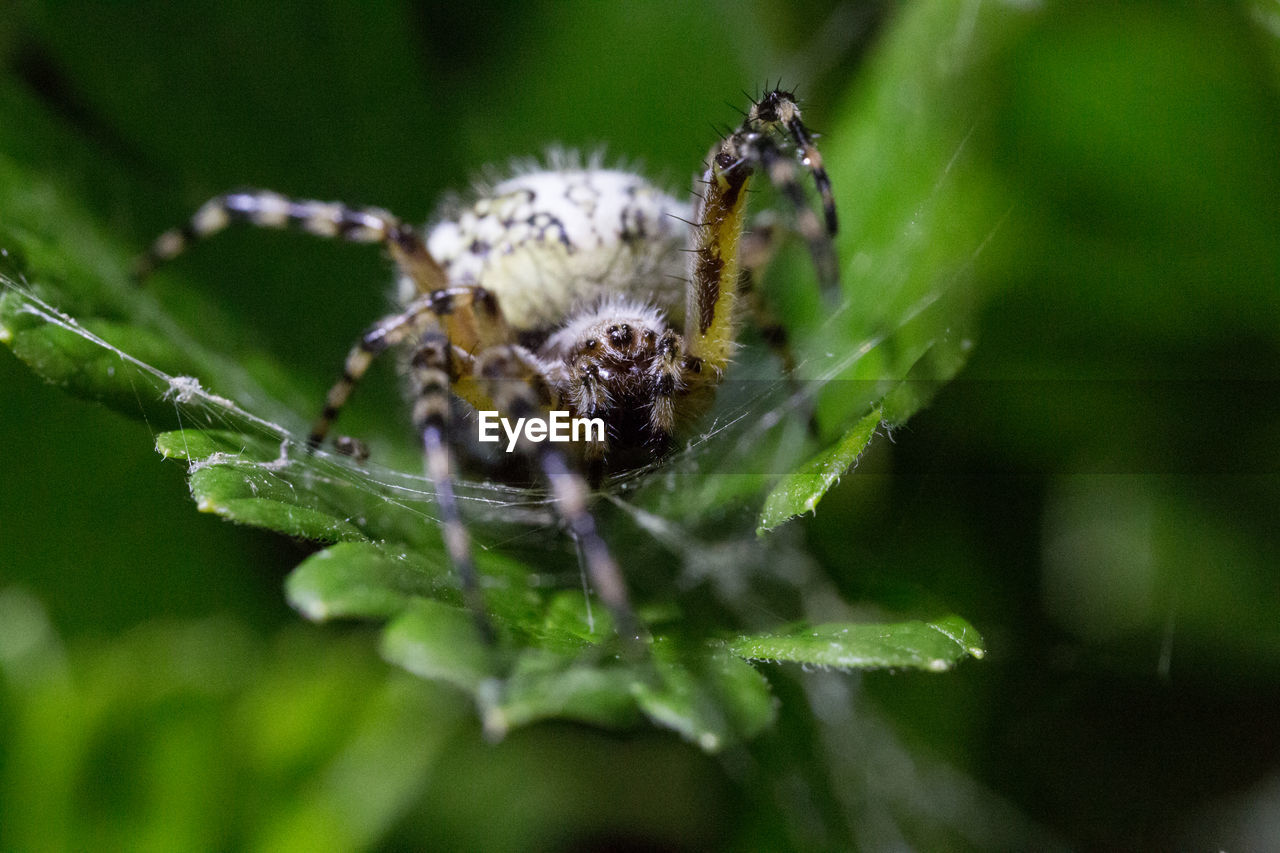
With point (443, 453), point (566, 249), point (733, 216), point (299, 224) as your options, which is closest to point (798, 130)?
point (733, 216)

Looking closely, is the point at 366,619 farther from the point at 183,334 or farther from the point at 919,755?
the point at 919,755

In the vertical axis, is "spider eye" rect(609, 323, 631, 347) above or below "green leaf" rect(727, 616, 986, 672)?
above

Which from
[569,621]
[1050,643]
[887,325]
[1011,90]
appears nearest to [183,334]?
[569,621]

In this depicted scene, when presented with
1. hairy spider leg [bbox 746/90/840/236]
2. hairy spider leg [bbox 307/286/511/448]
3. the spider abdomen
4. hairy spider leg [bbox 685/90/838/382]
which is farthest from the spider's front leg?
hairy spider leg [bbox 746/90/840/236]

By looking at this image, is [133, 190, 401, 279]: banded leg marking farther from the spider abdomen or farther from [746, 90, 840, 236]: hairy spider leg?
[746, 90, 840, 236]: hairy spider leg

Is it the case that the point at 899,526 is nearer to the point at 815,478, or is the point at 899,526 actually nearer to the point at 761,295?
the point at 761,295

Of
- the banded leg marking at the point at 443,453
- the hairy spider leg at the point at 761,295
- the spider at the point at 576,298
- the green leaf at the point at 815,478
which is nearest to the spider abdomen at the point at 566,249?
the spider at the point at 576,298
